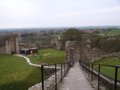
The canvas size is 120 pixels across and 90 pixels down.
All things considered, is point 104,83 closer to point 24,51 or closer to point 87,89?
point 87,89

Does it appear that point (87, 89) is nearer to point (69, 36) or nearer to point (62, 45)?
point (62, 45)

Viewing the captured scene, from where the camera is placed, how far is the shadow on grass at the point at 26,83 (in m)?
16.1

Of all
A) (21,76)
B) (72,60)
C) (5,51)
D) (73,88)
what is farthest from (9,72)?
(5,51)

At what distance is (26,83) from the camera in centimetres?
1861

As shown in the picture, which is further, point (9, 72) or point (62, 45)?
point (62, 45)

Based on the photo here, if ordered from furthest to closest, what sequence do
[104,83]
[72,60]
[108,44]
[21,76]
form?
[108,44] < [72,60] < [21,76] < [104,83]

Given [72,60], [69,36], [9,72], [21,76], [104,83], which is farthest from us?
[69,36]

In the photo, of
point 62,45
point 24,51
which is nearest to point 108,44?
point 62,45

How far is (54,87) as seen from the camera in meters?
10.1

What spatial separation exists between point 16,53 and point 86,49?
20392mm

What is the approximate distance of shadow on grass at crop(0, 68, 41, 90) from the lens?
16.1 meters

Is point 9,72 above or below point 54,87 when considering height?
below

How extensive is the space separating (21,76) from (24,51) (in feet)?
82.4

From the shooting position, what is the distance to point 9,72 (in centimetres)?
2517
